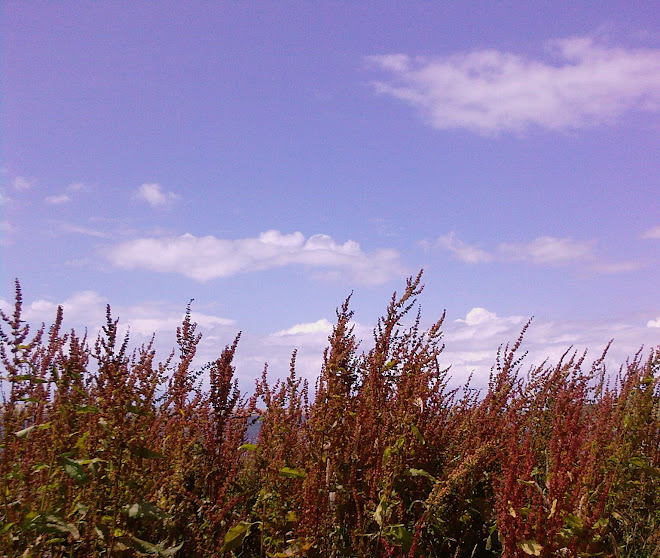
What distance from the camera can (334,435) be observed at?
8.75ft

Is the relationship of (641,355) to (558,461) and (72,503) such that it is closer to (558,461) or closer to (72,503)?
(558,461)

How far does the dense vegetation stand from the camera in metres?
2.35

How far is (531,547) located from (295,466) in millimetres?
1135

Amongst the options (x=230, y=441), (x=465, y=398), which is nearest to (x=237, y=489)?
(x=230, y=441)

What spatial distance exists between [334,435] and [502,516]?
Answer: 804mm

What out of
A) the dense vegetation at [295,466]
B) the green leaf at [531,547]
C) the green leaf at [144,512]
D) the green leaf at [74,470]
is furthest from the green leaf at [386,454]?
the green leaf at [74,470]

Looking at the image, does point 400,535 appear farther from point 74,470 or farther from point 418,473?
point 74,470

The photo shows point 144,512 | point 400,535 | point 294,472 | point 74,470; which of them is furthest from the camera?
point 294,472

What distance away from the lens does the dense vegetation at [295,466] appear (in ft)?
7.72

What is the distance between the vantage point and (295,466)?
2834mm

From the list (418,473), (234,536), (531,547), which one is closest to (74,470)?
(234,536)

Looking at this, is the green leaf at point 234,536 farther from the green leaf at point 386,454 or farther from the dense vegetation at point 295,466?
the green leaf at point 386,454

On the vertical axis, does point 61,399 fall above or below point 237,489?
above

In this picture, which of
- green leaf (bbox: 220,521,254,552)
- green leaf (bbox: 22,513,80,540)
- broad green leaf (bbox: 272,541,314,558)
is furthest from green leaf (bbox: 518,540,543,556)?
green leaf (bbox: 22,513,80,540)
